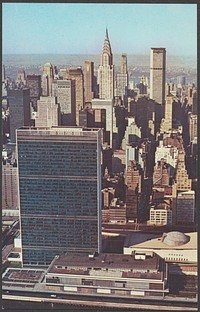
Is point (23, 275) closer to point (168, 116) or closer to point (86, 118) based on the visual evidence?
point (86, 118)

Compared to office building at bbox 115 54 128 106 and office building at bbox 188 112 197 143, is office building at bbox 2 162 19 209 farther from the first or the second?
office building at bbox 188 112 197 143

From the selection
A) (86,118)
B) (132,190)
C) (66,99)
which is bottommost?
(132,190)

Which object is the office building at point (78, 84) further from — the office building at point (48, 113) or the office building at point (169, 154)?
the office building at point (169, 154)

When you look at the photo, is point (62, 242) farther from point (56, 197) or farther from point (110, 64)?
point (110, 64)

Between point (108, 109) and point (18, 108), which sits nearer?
point (18, 108)

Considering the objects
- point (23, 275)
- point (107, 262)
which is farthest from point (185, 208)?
point (23, 275)

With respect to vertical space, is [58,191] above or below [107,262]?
above

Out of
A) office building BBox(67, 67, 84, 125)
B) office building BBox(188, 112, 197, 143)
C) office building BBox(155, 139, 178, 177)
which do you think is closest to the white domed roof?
office building BBox(155, 139, 178, 177)
